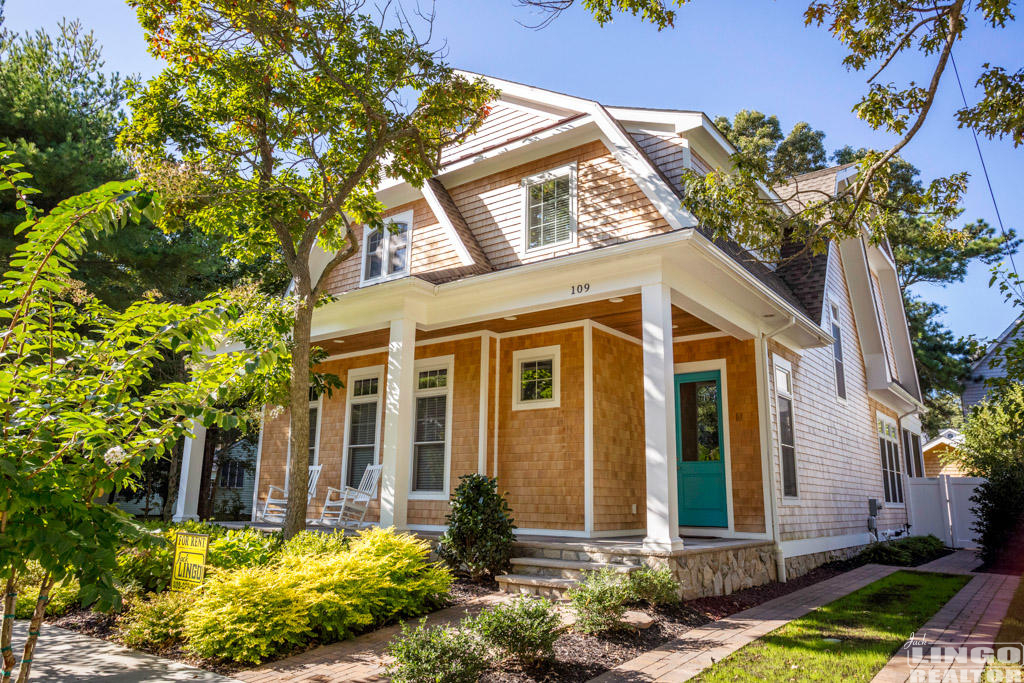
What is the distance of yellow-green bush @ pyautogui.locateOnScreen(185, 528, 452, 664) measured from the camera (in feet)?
15.5

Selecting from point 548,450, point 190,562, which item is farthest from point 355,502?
point 190,562

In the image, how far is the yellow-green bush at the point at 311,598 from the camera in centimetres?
473

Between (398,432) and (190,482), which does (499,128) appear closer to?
(398,432)

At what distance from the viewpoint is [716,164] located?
10047mm

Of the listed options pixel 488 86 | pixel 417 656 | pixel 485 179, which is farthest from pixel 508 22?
pixel 417 656

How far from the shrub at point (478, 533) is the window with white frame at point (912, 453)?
14205 millimetres

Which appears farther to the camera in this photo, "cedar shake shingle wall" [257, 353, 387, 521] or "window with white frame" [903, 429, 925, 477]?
"window with white frame" [903, 429, 925, 477]

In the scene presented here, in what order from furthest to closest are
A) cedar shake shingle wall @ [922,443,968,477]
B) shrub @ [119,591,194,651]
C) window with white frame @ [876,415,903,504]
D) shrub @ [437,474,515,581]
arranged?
cedar shake shingle wall @ [922,443,968,477], window with white frame @ [876,415,903,504], shrub @ [437,474,515,581], shrub @ [119,591,194,651]

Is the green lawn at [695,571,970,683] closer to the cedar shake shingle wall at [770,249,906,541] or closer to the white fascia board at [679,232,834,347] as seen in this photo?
the cedar shake shingle wall at [770,249,906,541]

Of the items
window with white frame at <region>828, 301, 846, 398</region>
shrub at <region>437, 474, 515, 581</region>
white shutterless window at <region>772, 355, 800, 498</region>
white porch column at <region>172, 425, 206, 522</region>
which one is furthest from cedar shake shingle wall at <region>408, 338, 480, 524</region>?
window with white frame at <region>828, 301, 846, 398</region>

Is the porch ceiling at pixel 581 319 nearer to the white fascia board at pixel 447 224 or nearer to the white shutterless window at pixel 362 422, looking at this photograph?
the white shutterless window at pixel 362 422

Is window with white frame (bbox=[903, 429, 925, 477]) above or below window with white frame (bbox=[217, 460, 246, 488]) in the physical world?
above

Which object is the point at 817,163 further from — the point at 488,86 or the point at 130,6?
the point at 130,6

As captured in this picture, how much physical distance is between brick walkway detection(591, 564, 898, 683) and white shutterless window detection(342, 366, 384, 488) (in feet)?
21.8
